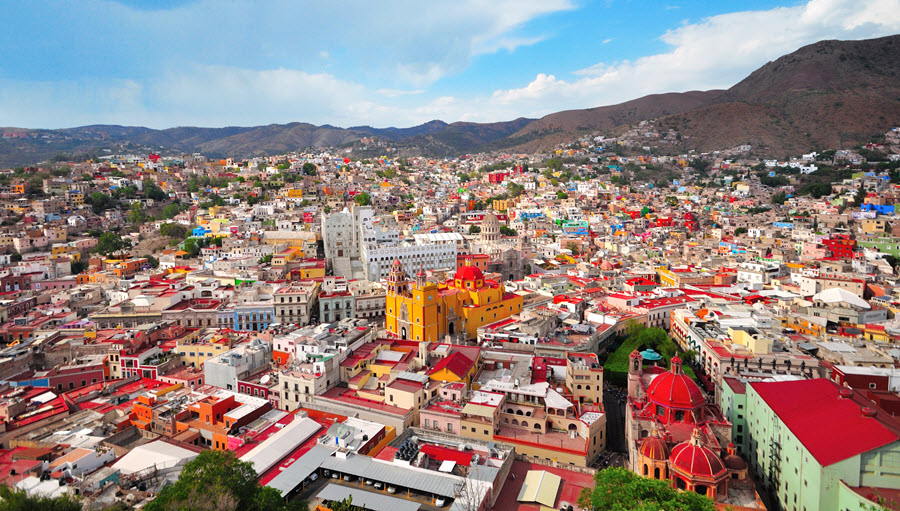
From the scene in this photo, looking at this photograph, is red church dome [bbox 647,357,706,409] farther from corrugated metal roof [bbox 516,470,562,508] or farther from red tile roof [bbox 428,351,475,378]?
red tile roof [bbox 428,351,475,378]

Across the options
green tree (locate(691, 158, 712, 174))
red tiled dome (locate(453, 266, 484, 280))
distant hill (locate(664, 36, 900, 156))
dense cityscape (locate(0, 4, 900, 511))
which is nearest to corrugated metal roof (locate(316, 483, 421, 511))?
dense cityscape (locate(0, 4, 900, 511))

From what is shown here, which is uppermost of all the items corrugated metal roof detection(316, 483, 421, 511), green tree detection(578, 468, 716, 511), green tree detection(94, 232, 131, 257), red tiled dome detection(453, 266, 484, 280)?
green tree detection(94, 232, 131, 257)

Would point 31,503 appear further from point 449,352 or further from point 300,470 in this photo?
point 449,352

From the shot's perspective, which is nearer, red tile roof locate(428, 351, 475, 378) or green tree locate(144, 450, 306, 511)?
green tree locate(144, 450, 306, 511)

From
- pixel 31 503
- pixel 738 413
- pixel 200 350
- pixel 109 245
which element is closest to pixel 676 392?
pixel 738 413

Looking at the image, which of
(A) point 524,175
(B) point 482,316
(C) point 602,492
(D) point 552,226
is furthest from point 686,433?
(A) point 524,175

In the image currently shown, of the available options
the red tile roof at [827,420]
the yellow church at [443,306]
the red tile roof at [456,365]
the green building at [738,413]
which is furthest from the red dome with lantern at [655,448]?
the yellow church at [443,306]
